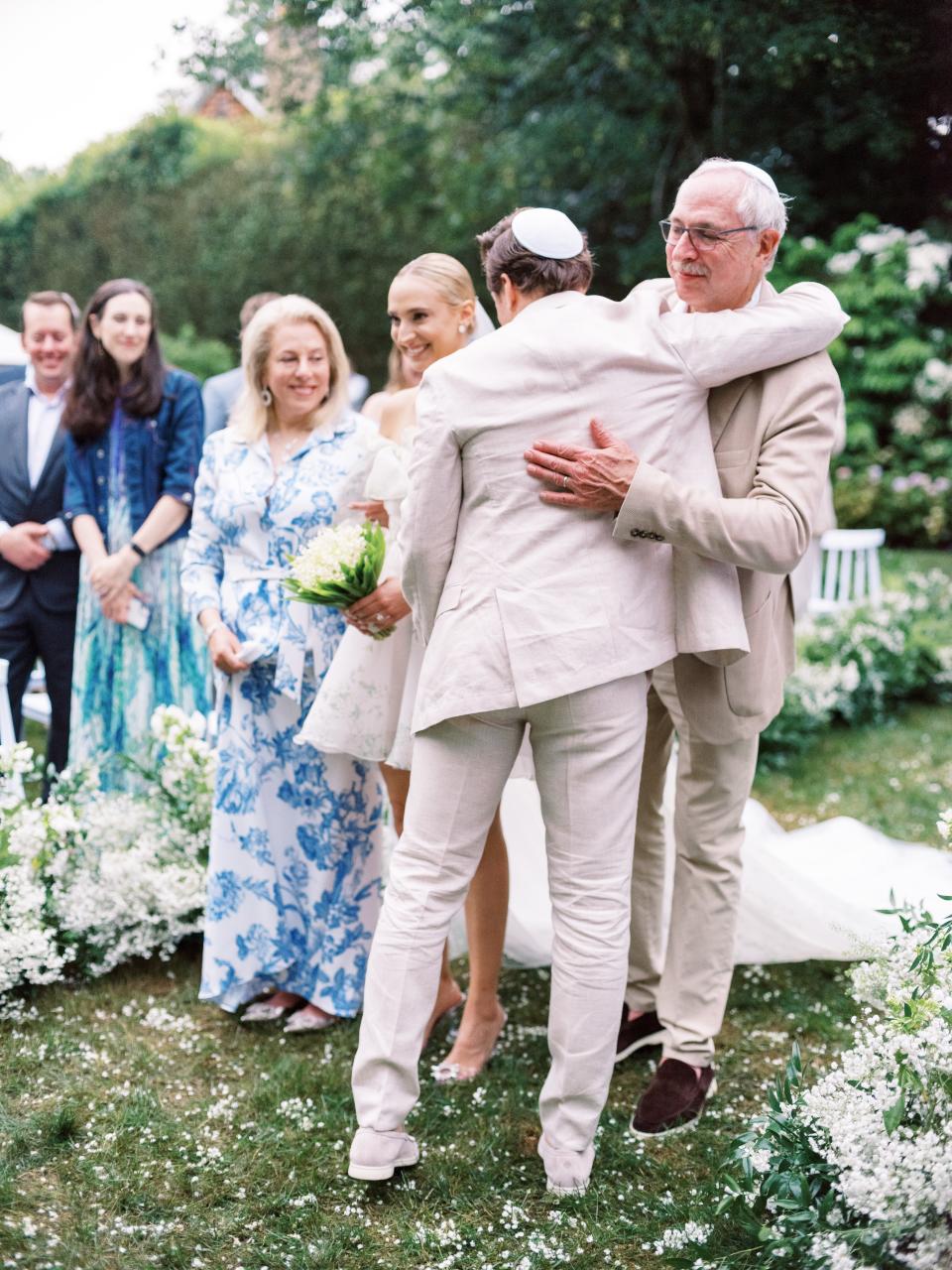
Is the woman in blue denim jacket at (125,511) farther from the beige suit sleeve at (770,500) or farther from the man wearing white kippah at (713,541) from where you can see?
the beige suit sleeve at (770,500)

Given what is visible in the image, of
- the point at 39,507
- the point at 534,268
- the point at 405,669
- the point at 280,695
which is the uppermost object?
the point at 534,268

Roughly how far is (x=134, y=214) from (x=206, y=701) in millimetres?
15226

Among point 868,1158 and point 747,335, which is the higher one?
point 747,335

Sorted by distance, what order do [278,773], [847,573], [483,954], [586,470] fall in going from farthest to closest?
[847,573] → [278,773] → [483,954] → [586,470]

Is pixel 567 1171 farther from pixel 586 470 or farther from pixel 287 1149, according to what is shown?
pixel 586 470

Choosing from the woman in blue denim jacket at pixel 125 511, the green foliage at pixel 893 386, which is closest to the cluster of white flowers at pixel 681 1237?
the woman in blue denim jacket at pixel 125 511

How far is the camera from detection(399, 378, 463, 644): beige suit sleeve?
8.17 feet

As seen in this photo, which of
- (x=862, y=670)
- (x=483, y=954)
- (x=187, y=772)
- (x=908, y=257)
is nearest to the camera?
(x=483, y=954)

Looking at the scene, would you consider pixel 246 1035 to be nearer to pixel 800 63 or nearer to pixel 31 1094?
pixel 31 1094

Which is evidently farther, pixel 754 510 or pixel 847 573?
pixel 847 573

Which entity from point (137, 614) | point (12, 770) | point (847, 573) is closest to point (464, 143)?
point (847, 573)

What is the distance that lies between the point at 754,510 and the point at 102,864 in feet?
8.13

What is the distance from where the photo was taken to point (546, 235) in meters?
2.51

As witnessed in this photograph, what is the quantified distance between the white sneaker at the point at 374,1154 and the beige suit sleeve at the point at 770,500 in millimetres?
1413
